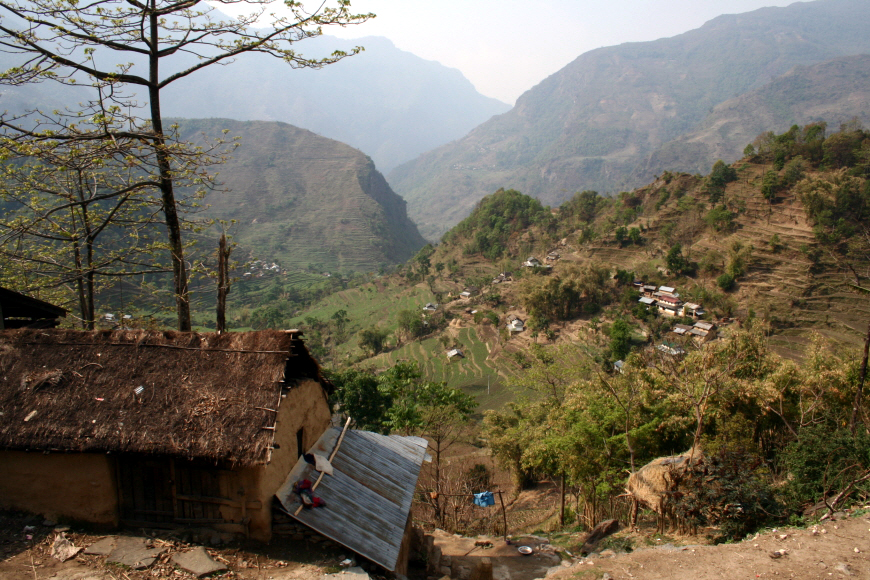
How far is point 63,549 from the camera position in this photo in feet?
17.7

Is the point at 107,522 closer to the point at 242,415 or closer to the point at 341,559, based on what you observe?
the point at 242,415

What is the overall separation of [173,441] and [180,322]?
332 centimetres

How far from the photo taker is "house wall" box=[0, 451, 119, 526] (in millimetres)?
5848

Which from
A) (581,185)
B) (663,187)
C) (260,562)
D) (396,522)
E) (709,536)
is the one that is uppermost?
(581,185)

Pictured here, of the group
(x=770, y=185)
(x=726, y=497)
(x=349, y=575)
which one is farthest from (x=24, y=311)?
(x=770, y=185)

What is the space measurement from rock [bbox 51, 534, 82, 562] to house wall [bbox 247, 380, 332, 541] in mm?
1929

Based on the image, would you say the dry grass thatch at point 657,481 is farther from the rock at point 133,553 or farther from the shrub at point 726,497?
the rock at point 133,553

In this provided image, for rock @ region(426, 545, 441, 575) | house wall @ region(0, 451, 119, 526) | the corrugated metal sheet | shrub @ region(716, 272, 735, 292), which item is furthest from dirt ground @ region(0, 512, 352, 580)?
shrub @ region(716, 272, 735, 292)

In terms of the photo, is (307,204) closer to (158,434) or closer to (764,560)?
(158,434)

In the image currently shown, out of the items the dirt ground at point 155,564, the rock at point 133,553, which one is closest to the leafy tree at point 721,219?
the dirt ground at point 155,564

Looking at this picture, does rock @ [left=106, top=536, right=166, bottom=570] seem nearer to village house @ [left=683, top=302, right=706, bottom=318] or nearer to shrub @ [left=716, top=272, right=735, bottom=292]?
village house @ [left=683, top=302, right=706, bottom=318]

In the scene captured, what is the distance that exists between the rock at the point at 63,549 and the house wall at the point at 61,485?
33 centimetres

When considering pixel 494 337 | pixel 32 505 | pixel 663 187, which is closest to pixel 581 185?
pixel 663 187

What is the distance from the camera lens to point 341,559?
5793 mm
